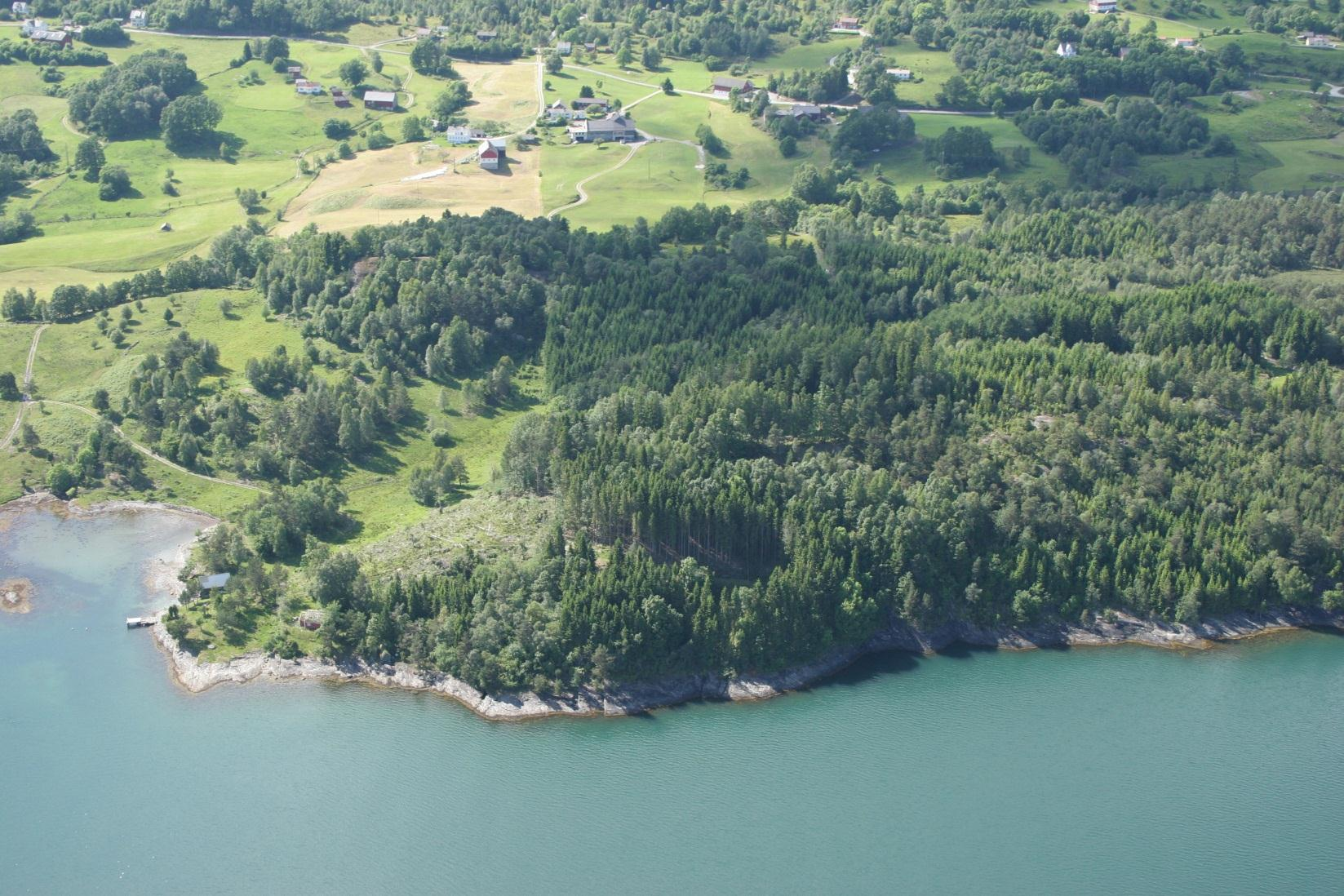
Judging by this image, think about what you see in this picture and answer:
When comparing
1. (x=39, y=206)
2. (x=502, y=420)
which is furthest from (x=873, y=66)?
(x=39, y=206)

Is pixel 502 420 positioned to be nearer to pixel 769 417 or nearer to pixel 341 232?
pixel 769 417

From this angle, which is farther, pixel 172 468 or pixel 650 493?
pixel 172 468

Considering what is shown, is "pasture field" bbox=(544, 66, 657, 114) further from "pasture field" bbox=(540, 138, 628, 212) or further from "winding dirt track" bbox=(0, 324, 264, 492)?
"winding dirt track" bbox=(0, 324, 264, 492)

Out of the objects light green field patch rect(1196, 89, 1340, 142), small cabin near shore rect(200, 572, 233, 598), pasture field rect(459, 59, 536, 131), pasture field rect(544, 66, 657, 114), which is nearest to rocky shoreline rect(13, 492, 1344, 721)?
small cabin near shore rect(200, 572, 233, 598)

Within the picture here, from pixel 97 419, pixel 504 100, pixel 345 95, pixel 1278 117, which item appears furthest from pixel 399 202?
pixel 1278 117

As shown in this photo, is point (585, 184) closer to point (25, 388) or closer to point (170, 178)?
point (170, 178)

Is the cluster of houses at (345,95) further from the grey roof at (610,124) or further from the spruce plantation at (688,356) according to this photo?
the grey roof at (610,124)
